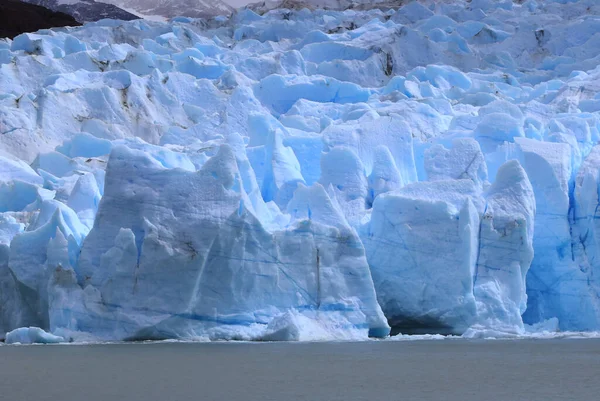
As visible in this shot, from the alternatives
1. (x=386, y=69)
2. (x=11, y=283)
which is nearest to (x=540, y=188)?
(x=11, y=283)

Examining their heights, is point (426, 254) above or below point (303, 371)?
below

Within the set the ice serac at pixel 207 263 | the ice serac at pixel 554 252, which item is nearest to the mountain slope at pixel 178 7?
the ice serac at pixel 554 252

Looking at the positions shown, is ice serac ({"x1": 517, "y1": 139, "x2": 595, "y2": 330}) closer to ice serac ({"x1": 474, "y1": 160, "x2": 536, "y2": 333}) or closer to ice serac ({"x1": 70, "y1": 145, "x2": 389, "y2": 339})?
ice serac ({"x1": 474, "y1": 160, "x2": 536, "y2": 333})

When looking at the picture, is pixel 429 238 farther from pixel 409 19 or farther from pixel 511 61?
pixel 409 19

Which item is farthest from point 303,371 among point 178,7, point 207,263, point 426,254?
point 178,7

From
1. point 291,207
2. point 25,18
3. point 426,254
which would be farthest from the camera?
point 25,18

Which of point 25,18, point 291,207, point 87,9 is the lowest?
point 87,9

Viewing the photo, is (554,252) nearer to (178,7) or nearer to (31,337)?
(31,337)

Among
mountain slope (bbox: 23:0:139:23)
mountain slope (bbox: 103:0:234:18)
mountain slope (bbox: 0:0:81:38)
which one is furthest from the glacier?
mountain slope (bbox: 103:0:234:18)
